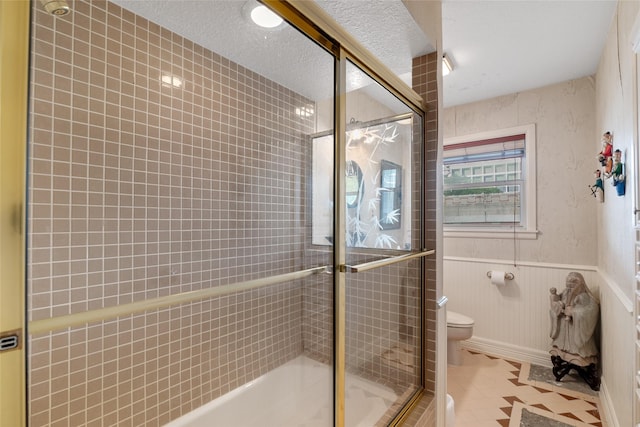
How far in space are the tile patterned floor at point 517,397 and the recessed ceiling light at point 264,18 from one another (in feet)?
7.92

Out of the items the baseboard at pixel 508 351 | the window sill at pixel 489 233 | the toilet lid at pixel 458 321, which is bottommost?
the baseboard at pixel 508 351

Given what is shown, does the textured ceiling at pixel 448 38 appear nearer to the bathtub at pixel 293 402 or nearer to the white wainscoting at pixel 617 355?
the bathtub at pixel 293 402

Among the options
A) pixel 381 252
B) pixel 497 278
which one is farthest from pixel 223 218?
pixel 497 278

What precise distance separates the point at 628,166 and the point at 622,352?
978 mm

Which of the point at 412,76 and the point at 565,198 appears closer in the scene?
the point at 412,76

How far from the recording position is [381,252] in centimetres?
151

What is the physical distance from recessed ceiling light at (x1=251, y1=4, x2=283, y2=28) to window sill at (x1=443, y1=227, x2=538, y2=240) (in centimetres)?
275

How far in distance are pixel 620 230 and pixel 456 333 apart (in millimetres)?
1419

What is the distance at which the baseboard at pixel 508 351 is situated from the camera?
2.81 m

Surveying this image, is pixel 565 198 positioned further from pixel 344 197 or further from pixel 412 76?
pixel 344 197

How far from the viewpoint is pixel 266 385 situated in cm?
175

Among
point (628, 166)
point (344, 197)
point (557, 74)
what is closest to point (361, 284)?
point (344, 197)

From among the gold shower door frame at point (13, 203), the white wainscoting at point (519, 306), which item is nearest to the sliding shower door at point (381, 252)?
the gold shower door frame at point (13, 203)

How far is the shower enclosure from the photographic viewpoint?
1.19 m
